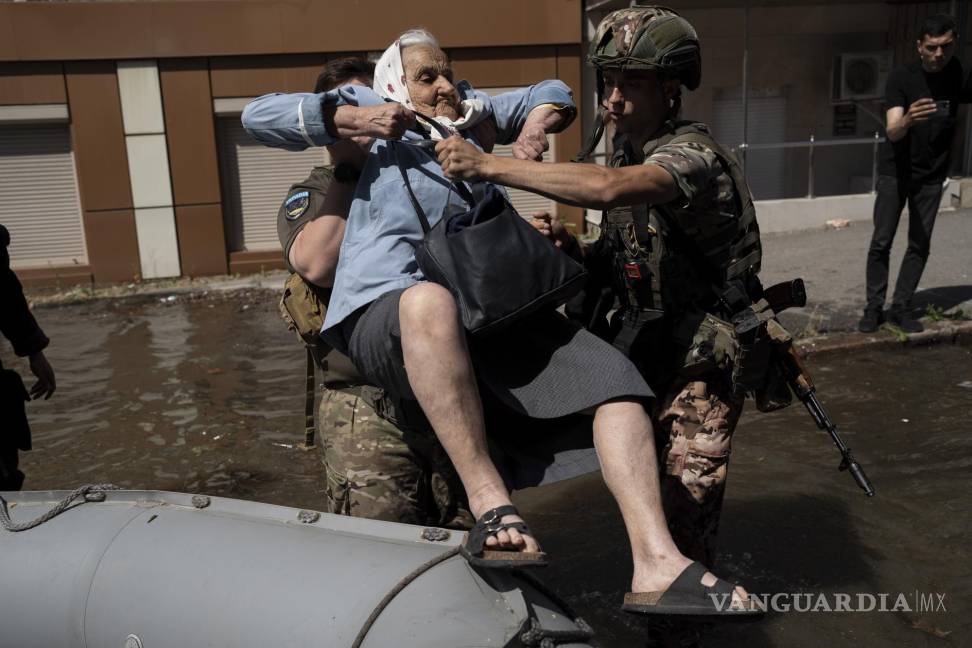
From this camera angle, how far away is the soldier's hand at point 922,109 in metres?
6.43

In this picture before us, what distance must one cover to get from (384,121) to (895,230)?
5703mm

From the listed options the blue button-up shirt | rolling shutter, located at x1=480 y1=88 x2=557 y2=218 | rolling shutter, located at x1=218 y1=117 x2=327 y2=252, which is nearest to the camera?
the blue button-up shirt

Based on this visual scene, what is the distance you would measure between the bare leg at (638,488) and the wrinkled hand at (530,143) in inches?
32.0

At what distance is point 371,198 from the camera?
2730 mm

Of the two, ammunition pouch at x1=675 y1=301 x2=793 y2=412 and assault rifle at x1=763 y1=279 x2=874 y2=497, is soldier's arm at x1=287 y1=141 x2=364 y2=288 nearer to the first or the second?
ammunition pouch at x1=675 y1=301 x2=793 y2=412

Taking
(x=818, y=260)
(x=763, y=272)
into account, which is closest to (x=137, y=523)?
(x=763, y=272)

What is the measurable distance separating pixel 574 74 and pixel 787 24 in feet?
9.96

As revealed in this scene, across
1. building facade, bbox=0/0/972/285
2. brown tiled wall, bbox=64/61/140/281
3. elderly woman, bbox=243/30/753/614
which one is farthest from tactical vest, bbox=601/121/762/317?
brown tiled wall, bbox=64/61/140/281

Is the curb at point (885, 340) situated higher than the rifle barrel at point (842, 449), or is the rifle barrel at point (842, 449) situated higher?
the rifle barrel at point (842, 449)

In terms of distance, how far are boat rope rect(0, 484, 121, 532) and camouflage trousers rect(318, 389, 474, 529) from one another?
68cm

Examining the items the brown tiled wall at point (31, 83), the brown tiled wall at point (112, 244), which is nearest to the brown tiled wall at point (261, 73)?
the brown tiled wall at point (31, 83)

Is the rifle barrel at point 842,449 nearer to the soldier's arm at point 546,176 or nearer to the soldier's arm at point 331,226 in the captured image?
the soldier's arm at point 546,176

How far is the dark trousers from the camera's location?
7008 millimetres

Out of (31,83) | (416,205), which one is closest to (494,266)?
(416,205)
